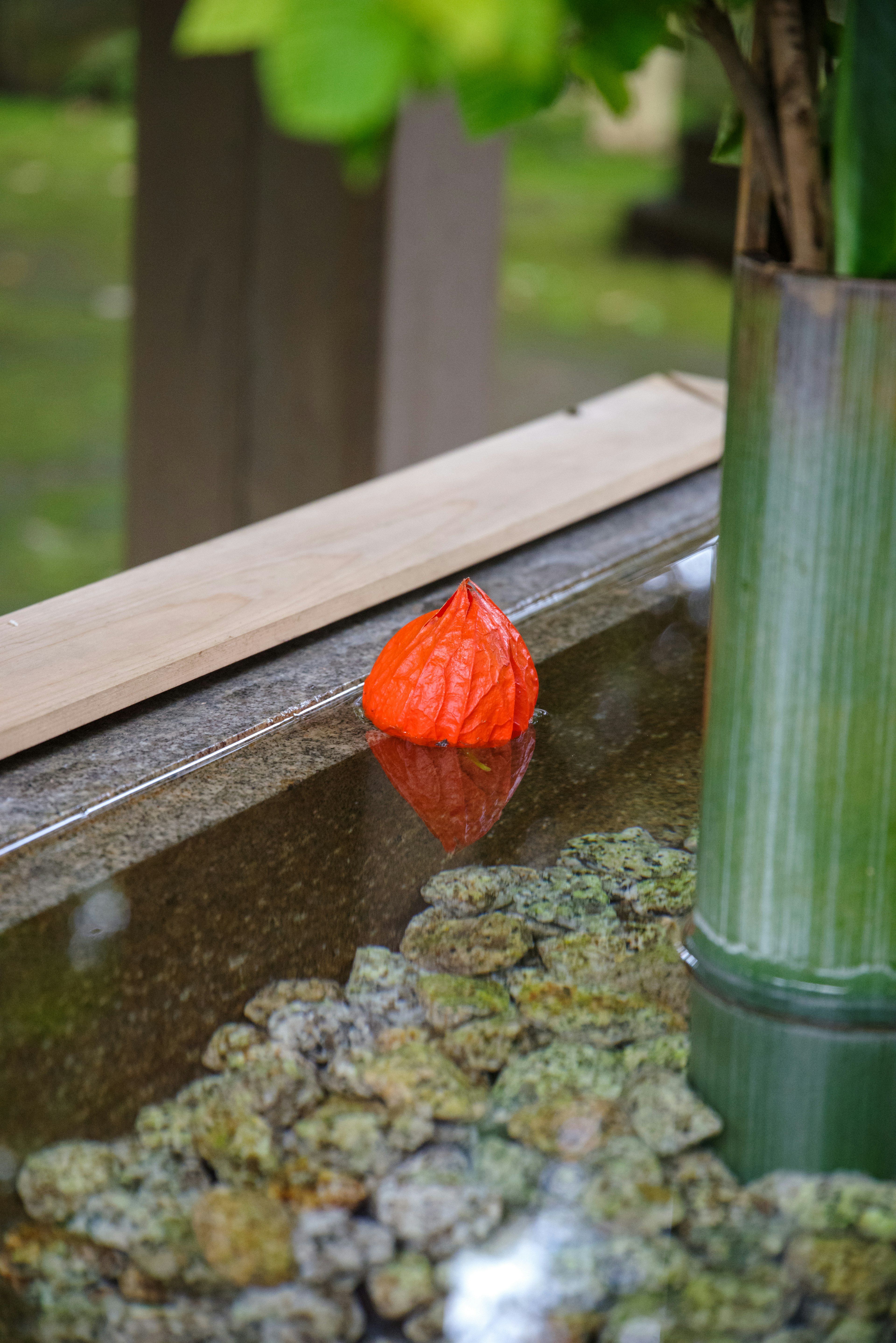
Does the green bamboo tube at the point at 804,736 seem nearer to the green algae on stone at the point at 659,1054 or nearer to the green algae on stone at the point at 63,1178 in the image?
the green algae on stone at the point at 659,1054

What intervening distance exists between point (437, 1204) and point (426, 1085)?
0.08m

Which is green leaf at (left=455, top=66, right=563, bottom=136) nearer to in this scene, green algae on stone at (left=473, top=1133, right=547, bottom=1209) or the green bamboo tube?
the green bamboo tube

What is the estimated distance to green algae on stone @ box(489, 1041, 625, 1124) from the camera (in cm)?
74

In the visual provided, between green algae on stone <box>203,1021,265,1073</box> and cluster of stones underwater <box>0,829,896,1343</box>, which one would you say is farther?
green algae on stone <box>203,1021,265,1073</box>

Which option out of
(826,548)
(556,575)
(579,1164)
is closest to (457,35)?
(826,548)

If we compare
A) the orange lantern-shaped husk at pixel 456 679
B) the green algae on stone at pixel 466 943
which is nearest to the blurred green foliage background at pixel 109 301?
the orange lantern-shaped husk at pixel 456 679

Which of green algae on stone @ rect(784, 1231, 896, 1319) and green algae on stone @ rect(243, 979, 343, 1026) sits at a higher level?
green algae on stone @ rect(243, 979, 343, 1026)

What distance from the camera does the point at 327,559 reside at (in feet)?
4.26

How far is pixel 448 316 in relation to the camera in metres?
2.35

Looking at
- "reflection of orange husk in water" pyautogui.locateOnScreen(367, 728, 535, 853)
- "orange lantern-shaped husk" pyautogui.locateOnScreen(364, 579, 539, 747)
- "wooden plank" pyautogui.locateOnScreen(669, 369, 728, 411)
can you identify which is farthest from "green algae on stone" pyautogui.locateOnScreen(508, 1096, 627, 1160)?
"wooden plank" pyautogui.locateOnScreen(669, 369, 728, 411)

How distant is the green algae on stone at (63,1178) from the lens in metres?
0.66

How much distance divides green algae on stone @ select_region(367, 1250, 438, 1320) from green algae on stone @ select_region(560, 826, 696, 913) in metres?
0.31

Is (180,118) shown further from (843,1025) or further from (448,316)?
(843,1025)

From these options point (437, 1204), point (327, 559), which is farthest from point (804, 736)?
point (327, 559)
